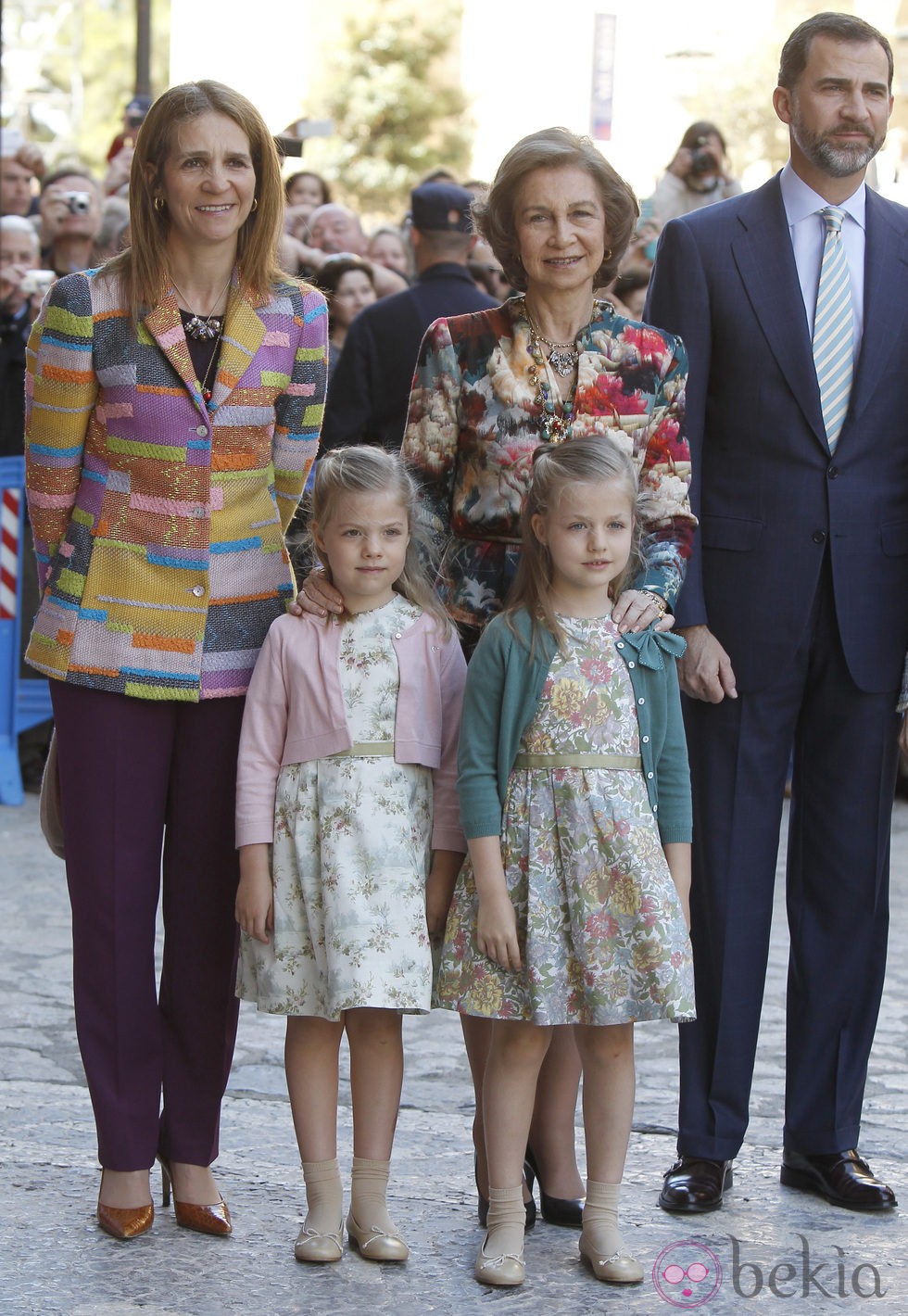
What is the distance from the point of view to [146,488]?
3.50 m

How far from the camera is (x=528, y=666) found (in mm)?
3396

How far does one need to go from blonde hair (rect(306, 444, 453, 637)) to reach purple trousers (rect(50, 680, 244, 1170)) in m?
0.39

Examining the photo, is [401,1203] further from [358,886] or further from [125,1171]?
[358,886]

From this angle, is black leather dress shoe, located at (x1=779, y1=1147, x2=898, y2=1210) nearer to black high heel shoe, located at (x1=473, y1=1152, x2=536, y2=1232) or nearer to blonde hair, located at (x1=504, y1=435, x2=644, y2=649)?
black high heel shoe, located at (x1=473, y1=1152, x2=536, y2=1232)

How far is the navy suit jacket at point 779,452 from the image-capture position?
3.85 metres

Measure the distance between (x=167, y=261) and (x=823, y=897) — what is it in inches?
73.8

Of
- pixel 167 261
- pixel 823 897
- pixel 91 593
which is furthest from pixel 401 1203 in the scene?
pixel 167 261

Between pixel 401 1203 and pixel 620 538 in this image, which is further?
pixel 401 1203

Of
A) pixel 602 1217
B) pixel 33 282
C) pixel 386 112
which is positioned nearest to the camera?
pixel 602 1217

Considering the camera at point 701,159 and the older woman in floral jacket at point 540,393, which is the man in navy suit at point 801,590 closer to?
the older woman in floral jacket at point 540,393

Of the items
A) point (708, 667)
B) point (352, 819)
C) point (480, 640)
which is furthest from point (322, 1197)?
point (708, 667)

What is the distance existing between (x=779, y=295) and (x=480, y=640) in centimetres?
102

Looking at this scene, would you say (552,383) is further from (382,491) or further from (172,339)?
(172,339)

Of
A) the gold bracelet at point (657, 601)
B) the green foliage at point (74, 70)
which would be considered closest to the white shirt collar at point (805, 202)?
the gold bracelet at point (657, 601)
